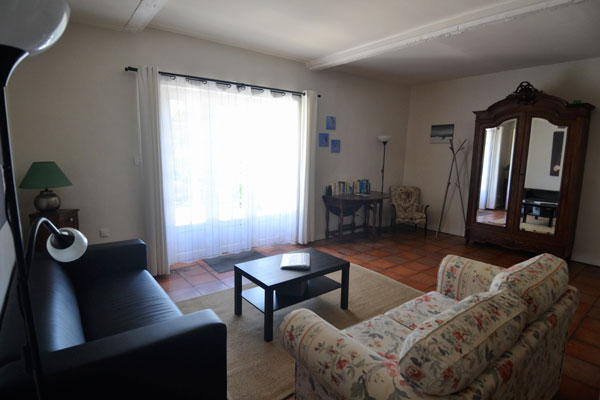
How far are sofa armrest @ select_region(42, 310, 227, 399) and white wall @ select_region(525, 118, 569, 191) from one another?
429cm

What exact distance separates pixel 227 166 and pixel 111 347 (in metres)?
2.81

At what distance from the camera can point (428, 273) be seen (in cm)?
366

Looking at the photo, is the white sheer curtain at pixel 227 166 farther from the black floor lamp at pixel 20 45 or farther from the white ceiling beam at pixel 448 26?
the black floor lamp at pixel 20 45

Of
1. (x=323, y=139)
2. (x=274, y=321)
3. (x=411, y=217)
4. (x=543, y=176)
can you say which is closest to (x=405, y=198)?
(x=411, y=217)

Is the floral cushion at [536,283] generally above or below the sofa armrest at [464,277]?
above

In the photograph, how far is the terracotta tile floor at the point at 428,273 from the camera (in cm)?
208

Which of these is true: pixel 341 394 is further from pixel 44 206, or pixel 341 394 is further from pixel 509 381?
pixel 44 206

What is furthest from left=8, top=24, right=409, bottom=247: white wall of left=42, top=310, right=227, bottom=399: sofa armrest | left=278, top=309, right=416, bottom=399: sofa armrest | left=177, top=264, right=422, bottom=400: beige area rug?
left=278, top=309, right=416, bottom=399: sofa armrest

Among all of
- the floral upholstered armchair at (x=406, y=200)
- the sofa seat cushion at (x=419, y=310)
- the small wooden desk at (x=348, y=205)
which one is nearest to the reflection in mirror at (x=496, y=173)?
the floral upholstered armchair at (x=406, y=200)

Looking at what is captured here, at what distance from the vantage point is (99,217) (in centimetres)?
323

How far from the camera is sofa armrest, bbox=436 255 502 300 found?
6.55 feet

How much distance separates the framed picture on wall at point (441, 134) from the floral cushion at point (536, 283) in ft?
13.4

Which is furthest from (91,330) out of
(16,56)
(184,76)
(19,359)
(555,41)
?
(555,41)

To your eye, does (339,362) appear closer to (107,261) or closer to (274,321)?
(274,321)
